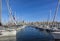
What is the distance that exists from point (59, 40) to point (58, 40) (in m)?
0.20

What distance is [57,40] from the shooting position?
72.7 feet

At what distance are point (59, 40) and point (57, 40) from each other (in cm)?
52

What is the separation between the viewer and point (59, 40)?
21703 millimetres

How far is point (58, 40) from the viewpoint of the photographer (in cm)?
2186

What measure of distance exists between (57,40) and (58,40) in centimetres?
33
